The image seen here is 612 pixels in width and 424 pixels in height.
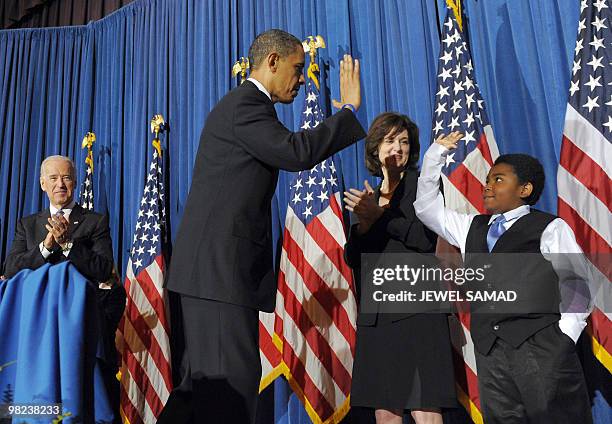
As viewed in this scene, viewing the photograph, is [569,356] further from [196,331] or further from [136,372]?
[136,372]

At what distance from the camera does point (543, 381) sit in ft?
7.63

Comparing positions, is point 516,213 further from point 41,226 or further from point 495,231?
point 41,226

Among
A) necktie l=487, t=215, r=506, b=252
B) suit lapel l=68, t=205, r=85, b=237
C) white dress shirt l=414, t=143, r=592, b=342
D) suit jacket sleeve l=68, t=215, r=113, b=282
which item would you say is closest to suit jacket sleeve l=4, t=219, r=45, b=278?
suit jacket sleeve l=68, t=215, r=113, b=282

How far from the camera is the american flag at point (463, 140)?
3.20 meters

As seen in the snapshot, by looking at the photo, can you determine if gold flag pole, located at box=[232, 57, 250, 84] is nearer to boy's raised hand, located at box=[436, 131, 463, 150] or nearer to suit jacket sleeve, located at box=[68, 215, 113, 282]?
suit jacket sleeve, located at box=[68, 215, 113, 282]

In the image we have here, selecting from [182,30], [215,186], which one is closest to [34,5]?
[182,30]

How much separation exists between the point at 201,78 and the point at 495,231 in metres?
3.21

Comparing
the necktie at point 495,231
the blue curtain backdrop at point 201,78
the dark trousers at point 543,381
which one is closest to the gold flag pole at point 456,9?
the blue curtain backdrop at point 201,78

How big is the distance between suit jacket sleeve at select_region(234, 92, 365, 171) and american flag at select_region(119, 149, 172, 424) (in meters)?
2.77

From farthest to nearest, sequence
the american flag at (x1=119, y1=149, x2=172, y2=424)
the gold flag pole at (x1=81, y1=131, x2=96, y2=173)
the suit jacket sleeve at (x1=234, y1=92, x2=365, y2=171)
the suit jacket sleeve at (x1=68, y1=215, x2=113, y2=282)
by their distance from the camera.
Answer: the gold flag pole at (x1=81, y1=131, x2=96, y2=173) → the american flag at (x1=119, y1=149, x2=172, y2=424) → the suit jacket sleeve at (x1=68, y1=215, x2=113, y2=282) → the suit jacket sleeve at (x1=234, y1=92, x2=365, y2=171)

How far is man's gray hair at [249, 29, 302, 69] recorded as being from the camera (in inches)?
88.5

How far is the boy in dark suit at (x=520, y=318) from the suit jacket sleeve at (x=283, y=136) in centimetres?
62

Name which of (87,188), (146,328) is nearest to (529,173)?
(146,328)

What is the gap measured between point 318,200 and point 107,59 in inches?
121
